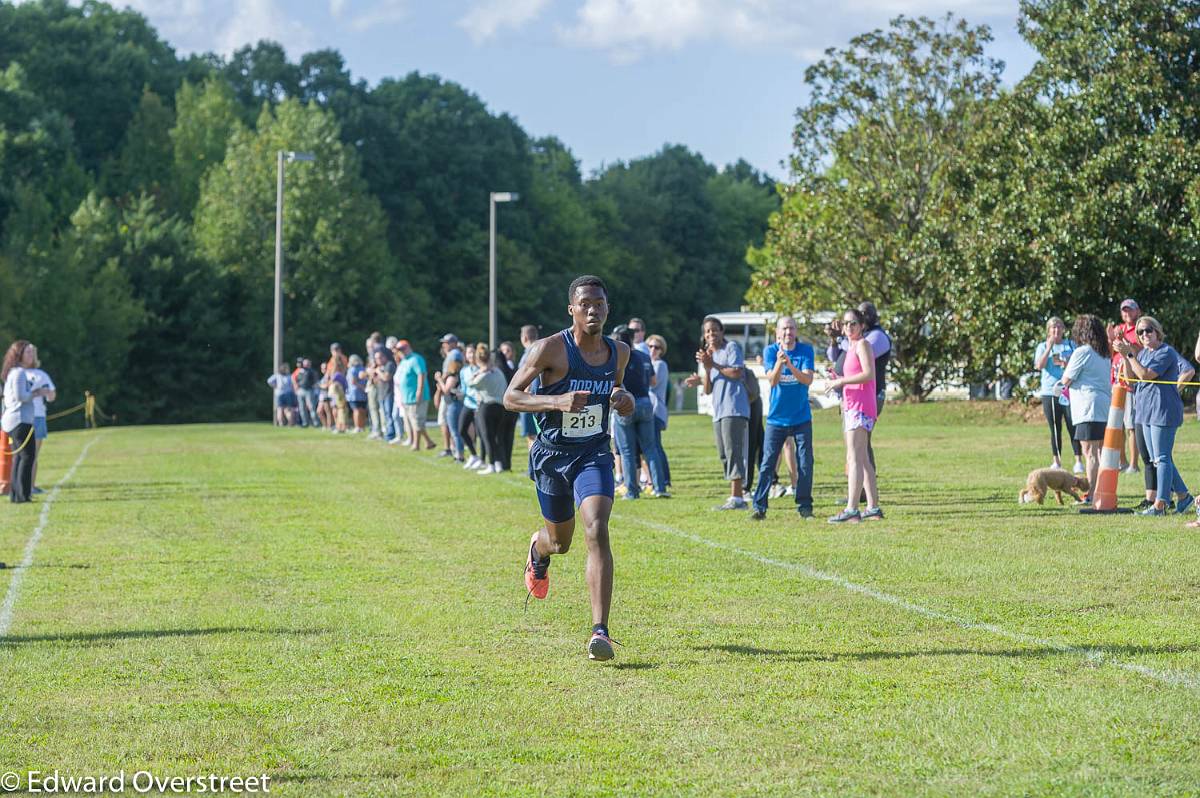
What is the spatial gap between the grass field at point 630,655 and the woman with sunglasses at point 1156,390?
0.77 metres

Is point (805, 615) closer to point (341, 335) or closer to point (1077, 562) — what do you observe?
point (1077, 562)

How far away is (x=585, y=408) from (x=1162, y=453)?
8.14 m

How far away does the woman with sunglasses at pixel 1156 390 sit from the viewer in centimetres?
1423

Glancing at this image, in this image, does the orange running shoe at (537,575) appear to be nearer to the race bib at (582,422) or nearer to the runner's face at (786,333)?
the race bib at (582,422)

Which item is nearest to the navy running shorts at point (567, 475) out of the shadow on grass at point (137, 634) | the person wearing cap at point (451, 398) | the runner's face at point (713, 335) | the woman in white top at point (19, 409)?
the shadow on grass at point (137, 634)

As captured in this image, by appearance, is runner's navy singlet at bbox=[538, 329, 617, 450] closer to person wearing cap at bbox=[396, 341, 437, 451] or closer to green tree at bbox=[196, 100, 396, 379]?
person wearing cap at bbox=[396, 341, 437, 451]

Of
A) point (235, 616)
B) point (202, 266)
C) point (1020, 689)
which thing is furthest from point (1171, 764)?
point (202, 266)

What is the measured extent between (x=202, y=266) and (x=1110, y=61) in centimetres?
4041

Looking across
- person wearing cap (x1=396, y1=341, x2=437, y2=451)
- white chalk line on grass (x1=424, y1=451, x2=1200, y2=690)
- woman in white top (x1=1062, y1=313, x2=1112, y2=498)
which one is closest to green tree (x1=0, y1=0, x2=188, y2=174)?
person wearing cap (x1=396, y1=341, x2=437, y2=451)

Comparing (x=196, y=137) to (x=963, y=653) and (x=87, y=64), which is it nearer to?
(x=87, y=64)

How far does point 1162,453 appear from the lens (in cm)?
1455

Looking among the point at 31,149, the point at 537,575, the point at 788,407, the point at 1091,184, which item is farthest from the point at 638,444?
the point at 31,149

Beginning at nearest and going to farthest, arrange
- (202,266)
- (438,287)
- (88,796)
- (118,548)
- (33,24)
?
(88,796), (118,548), (202,266), (33,24), (438,287)

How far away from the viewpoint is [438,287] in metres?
79.6
